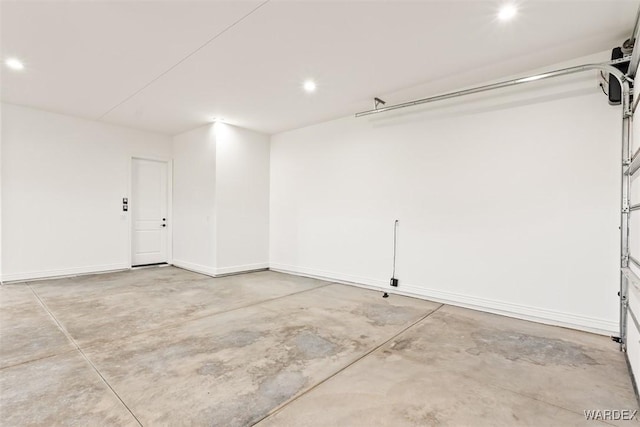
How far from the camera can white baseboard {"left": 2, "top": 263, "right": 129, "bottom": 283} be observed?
4.88 metres

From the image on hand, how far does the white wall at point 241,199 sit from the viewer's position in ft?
18.5

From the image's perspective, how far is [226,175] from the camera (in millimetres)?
5699

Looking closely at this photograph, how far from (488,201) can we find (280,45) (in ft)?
10.0

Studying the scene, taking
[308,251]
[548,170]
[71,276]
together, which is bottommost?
[71,276]

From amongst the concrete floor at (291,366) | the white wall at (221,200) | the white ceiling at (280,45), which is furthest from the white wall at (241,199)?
the concrete floor at (291,366)

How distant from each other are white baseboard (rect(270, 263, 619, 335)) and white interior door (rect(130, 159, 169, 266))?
3.93 metres

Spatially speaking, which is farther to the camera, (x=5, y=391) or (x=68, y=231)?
(x=68, y=231)

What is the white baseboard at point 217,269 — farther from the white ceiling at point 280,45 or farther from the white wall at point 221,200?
the white ceiling at point 280,45

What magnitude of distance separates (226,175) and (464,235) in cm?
423

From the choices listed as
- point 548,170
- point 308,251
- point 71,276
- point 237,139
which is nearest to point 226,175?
point 237,139

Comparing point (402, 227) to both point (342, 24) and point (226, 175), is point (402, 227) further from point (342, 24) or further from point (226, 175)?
point (226, 175)

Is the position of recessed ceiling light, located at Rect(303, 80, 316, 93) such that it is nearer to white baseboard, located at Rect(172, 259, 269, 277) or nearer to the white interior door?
white baseboard, located at Rect(172, 259, 269, 277)

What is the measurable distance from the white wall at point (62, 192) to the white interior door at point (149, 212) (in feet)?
0.77

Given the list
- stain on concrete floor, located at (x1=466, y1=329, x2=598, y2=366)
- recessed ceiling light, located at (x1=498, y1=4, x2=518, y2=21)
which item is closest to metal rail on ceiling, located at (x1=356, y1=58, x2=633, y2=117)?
recessed ceiling light, located at (x1=498, y1=4, x2=518, y2=21)
